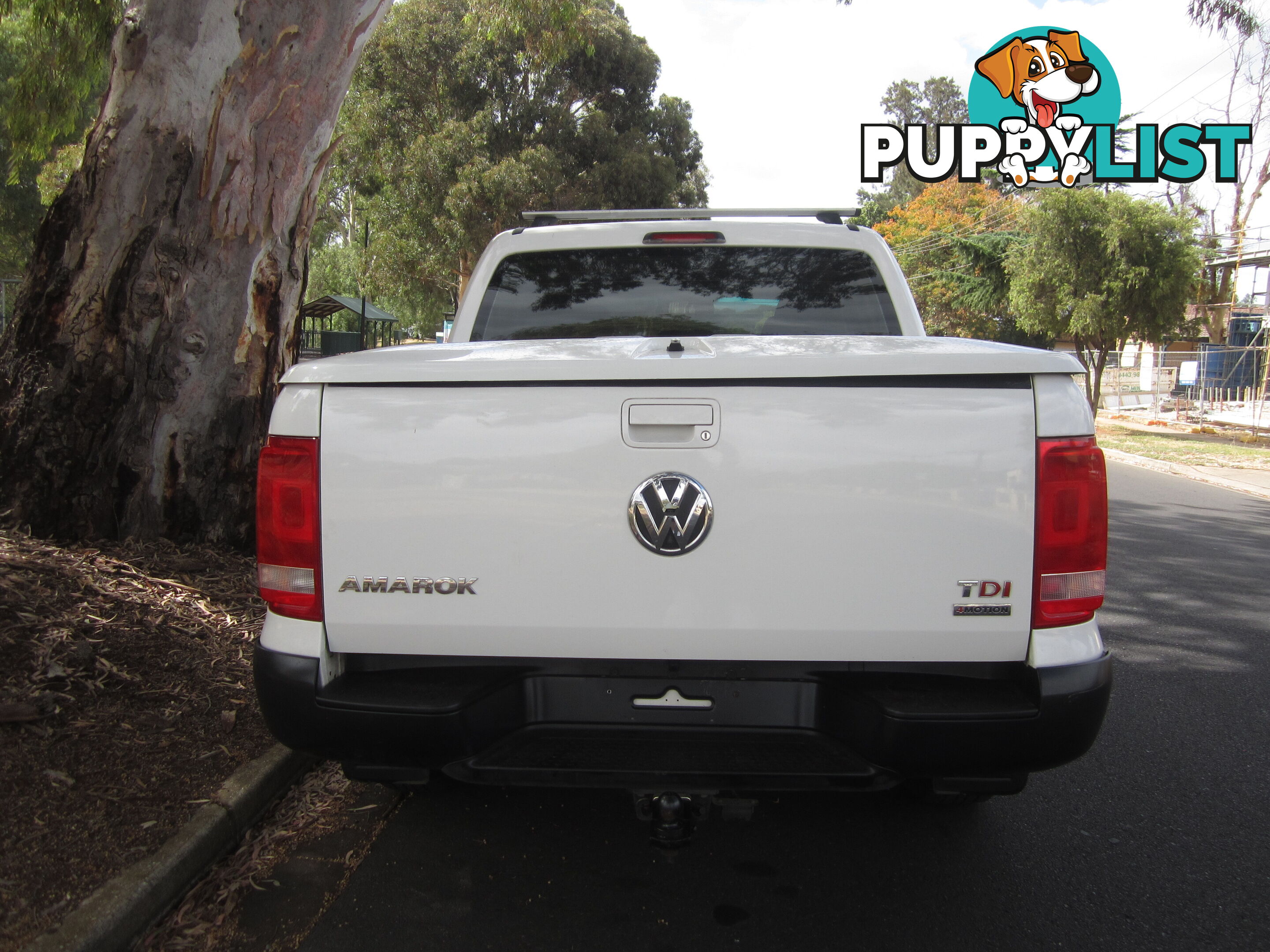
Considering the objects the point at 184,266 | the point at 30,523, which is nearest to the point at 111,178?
the point at 184,266

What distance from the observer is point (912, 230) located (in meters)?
47.2

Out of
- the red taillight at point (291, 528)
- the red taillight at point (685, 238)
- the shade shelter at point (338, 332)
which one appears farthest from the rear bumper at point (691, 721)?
the shade shelter at point (338, 332)

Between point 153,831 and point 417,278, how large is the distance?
92.8 ft

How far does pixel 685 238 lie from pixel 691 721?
2046 millimetres

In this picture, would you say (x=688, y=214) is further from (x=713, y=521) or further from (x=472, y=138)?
(x=472, y=138)

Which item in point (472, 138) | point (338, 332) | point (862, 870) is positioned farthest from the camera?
point (338, 332)

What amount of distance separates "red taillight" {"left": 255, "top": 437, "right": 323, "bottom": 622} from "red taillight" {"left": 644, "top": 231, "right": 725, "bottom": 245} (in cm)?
188

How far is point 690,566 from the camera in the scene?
2.33 meters

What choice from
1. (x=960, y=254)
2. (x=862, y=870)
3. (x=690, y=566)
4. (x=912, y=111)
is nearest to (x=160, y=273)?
(x=690, y=566)

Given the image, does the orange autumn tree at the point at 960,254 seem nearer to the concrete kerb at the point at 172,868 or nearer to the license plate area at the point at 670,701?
the concrete kerb at the point at 172,868

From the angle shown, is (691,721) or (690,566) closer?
(690,566)

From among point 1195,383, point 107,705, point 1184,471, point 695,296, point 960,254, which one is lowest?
point 1184,471

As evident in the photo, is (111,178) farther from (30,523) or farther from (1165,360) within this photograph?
(1165,360)

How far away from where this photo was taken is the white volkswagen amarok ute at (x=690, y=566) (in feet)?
7.48
